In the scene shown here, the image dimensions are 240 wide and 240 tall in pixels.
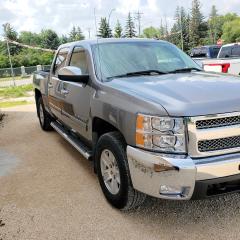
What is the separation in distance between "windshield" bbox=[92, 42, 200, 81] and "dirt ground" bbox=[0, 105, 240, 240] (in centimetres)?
145

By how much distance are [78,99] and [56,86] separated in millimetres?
1333

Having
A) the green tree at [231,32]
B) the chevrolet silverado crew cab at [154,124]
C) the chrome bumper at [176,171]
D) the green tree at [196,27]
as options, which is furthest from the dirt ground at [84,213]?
the green tree at [231,32]

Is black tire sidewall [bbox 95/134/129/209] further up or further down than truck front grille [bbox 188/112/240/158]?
further down

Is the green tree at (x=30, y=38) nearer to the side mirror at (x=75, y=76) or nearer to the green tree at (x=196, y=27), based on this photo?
the green tree at (x=196, y=27)

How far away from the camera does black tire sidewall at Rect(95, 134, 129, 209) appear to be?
12.5ft

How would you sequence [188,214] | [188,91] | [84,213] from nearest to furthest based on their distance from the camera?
1. [188,91]
2. [188,214]
3. [84,213]

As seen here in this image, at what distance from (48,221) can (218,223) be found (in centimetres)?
166

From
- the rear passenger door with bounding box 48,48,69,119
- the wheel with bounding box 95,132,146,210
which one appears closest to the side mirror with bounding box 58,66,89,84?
the wheel with bounding box 95,132,146,210

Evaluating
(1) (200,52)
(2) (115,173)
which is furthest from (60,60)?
(1) (200,52)

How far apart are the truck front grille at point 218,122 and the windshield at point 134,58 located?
1502 mm

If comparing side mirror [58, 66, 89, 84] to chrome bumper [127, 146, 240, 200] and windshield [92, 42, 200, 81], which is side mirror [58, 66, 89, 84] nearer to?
windshield [92, 42, 200, 81]

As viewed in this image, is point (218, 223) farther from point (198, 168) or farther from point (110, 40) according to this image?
point (110, 40)

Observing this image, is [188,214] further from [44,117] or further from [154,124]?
[44,117]

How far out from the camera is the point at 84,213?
420 cm
